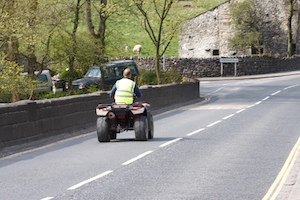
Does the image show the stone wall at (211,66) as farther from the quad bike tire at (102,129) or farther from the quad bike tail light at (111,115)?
the quad bike tail light at (111,115)

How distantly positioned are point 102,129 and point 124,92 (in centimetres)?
107

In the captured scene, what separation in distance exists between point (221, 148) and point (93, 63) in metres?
20.5

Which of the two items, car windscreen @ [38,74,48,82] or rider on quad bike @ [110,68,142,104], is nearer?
rider on quad bike @ [110,68,142,104]

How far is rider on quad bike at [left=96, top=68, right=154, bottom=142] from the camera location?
62.2 ft

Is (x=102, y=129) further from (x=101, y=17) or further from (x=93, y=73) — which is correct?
(x=93, y=73)

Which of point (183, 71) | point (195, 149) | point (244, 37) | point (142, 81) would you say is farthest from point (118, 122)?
point (244, 37)

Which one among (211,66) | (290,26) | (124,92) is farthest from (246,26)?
(124,92)

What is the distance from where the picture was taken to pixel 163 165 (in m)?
14.4

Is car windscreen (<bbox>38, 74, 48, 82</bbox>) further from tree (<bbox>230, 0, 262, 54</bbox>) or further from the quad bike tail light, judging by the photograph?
tree (<bbox>230, 0, 262, 54</bbox>)

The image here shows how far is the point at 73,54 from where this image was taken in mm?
35219

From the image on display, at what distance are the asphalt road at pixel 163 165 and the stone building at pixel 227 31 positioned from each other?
58.0 meters

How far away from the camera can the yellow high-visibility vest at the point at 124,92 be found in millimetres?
19031

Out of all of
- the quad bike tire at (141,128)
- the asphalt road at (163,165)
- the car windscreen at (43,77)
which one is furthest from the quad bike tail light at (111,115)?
the car windscreen at (43,77)

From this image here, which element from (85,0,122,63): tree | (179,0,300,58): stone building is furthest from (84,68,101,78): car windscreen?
(179,0,300,58): stone building
